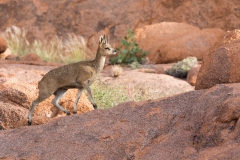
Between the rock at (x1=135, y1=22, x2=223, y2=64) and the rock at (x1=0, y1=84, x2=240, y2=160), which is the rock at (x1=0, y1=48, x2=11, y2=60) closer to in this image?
the rock at (x1=135, y1=22, x2=223, y2=64)

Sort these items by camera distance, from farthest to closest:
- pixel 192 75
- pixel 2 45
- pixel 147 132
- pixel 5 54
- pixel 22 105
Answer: pixel 5 54 → pixel 2 45 → pixel 192 75 → pixel 22 105 → pixel 147 132

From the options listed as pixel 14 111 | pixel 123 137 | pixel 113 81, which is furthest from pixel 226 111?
pixel 113 81

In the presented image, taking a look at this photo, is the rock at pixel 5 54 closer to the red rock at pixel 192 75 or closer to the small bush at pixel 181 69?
the small bush at pixel 181 69

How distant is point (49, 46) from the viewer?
18984 mm

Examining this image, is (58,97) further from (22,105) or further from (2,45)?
(2,45)

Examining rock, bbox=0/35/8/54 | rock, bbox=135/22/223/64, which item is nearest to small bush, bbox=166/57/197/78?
rock, bbox=135/22/223/64

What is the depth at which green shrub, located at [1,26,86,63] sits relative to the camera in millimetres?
17953

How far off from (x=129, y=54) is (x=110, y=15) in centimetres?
288

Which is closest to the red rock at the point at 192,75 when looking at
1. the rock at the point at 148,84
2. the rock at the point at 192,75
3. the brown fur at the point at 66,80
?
the rock at the point at 192,75

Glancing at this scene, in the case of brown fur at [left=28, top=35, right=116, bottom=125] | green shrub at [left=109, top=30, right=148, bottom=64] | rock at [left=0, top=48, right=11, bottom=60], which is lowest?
rock at [left=0, top=48, right=11, bottom=60]

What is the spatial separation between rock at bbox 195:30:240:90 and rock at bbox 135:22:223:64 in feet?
32.0

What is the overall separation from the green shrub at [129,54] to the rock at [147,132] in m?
10.3

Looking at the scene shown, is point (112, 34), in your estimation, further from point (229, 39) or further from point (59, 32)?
point (229, 39)

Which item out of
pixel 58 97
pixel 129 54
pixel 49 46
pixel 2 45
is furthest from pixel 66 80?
pixel 49 46
